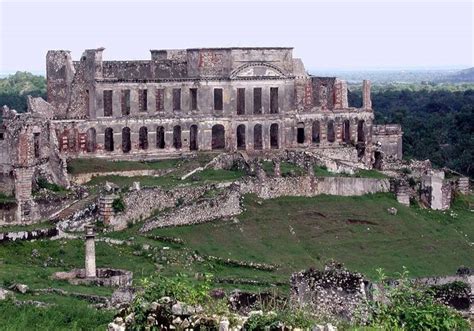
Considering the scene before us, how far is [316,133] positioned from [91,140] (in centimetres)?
1371

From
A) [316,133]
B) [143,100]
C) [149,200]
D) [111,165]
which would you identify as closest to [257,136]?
[316,133]

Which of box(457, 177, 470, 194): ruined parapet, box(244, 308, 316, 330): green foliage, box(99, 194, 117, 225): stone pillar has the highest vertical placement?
box(244, 308, 316, 330): green foliage

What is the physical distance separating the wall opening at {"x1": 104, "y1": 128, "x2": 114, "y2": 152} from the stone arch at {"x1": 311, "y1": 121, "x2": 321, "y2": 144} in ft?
39.4

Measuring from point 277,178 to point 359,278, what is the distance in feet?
66.1

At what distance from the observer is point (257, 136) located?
62.1 meters

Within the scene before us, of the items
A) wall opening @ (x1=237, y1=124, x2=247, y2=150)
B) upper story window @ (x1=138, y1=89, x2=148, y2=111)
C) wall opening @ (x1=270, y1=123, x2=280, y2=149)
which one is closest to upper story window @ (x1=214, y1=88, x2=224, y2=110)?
wall opening @ (x1=237, y1=124, x2=247, y2=150)

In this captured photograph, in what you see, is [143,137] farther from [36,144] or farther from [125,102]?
[36,144]

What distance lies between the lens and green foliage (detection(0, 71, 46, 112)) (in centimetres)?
11000

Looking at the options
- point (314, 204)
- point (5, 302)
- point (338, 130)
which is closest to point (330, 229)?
point (314, 204)

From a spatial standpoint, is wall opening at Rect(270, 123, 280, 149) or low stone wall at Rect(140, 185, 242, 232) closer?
low stone wall at Rect(140, 185, 242, 232)

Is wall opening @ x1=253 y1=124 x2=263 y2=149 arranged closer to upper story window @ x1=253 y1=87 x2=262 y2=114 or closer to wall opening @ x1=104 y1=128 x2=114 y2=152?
upper story window @ x1=253 y1=87 x2=262 y2=114

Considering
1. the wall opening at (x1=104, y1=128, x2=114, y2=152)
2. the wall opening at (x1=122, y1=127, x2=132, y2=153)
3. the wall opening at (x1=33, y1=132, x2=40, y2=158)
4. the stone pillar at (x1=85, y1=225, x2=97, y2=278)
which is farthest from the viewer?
the wall opening at (x1=122, y1=127, x2=132, y2=153)

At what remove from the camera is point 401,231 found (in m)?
52.2

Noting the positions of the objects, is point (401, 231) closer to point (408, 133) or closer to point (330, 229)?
point (330, 229)
